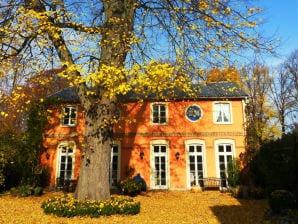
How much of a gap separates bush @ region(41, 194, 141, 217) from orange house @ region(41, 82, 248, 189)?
795 cm

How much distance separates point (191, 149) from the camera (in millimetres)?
17344

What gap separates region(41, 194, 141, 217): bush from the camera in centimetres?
834

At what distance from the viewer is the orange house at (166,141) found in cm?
1700

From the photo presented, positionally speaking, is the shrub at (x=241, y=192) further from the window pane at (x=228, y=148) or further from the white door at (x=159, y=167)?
the white door at (x=159, y=167)

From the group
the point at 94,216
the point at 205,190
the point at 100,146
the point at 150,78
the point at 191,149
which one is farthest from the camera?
the point at 191,149

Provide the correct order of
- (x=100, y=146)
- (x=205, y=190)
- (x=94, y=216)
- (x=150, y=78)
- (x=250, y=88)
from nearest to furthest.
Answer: (x=150, y=78), (x=94, y=216), (x=100, y=146), (x=205, y=190), (x=250, y=88)

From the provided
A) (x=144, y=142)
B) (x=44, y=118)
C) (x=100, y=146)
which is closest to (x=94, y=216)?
(x=100, y=146)

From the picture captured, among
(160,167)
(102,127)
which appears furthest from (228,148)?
(102,127)

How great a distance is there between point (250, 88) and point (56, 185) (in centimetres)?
2121

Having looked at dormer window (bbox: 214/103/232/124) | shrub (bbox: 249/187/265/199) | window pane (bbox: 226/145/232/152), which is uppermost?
dormer window (bbox: 214/103/232/124)

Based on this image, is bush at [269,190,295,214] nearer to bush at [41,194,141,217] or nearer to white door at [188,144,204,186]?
bush at [41,194,141,217]

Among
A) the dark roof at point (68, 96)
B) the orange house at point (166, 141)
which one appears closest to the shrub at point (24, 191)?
the orange house at point (166, 141)

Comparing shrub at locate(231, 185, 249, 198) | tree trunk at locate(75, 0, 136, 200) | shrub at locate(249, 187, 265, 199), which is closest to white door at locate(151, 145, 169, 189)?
Answer: shrub at locate(231, 185, 249, 198)

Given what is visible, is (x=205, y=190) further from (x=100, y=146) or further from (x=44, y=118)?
(x=44, y=118)
